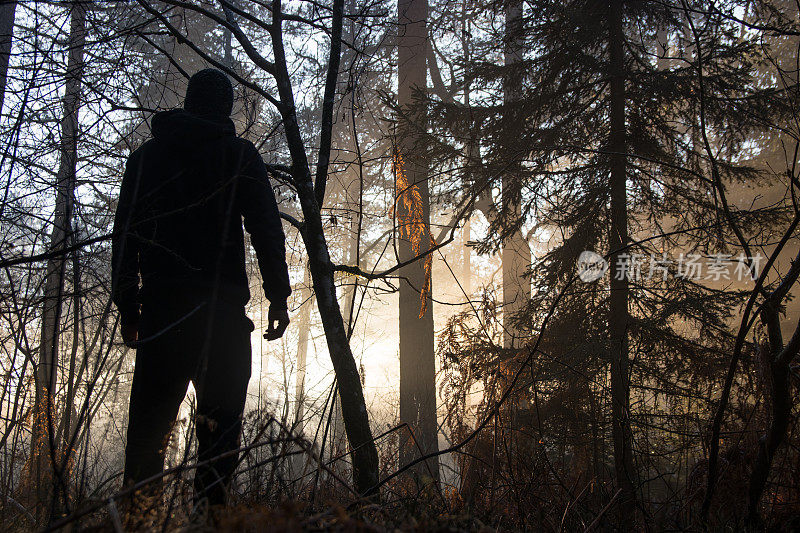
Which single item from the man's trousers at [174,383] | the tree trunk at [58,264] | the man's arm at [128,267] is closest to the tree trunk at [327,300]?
the man's trousers at [174,383]

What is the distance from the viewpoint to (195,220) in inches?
83.7

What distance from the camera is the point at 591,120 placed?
5.92m

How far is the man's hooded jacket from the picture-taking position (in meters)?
2.06

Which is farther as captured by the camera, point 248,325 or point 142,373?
point 248,325

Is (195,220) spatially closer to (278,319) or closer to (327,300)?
(278,319)

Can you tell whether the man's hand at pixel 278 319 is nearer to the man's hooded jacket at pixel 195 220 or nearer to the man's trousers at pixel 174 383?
the man's hooded jacket at pixel 195 220

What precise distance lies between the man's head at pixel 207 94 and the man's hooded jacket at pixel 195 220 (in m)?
0.05

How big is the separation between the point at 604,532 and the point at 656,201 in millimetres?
4298

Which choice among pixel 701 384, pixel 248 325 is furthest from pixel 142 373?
pixel 701 384

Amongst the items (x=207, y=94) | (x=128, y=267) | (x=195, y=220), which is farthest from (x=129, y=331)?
(x=207, y=94)

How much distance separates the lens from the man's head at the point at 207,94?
2.29 meters

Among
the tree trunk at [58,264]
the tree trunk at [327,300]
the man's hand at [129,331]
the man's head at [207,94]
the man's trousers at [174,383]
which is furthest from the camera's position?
the tree trunk at [327,300]

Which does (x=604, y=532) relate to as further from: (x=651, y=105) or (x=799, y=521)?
(x=651, y=105)

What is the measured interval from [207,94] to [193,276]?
886mm
